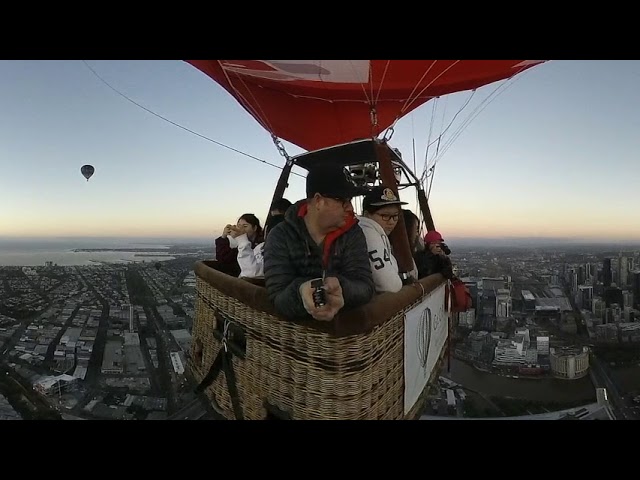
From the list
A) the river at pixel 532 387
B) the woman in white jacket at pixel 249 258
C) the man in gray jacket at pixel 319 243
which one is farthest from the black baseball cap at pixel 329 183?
the river at pixel 532 387

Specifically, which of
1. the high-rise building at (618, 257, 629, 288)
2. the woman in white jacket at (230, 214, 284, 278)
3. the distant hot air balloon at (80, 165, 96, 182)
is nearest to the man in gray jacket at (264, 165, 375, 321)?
the woman in white jacket at (230, 214, 284, 278)

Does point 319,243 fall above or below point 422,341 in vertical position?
above

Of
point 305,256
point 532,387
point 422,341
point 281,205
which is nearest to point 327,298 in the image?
point 305,256

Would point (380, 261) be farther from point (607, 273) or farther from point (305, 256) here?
point (607, 273)

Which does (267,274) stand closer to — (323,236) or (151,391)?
(323,236)

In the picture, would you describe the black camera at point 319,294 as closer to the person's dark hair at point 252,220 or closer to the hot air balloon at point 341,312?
the hot air balloon at point 341,312

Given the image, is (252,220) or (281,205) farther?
(281,205)
